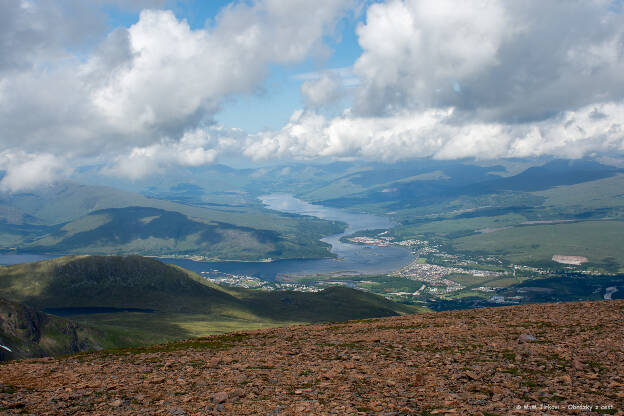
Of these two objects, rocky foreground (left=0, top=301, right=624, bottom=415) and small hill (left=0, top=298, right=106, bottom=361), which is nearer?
rocky foreground (left=0, top=301, right=624, bottom=415)

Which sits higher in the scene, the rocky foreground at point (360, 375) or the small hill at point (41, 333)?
the rocky foreground at point (360, 375)

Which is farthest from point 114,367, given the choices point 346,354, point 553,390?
point 553,390

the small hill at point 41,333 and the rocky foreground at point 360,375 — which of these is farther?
the small hill at point 41,333

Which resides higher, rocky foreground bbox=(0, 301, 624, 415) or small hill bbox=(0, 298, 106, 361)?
rocky foreground bbox=(0, 301, 624, 415)

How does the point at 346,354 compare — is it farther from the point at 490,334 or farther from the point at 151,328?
the point at 151,328
